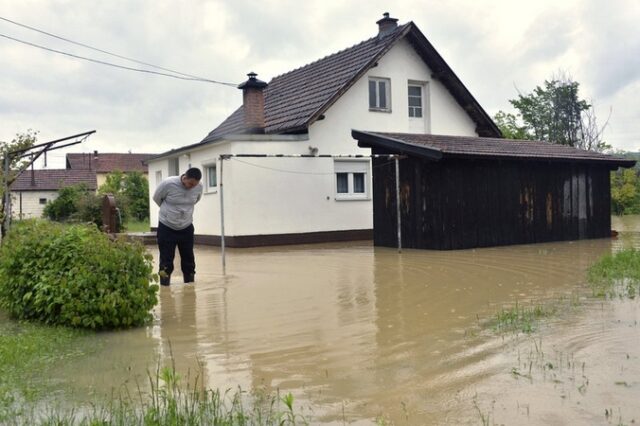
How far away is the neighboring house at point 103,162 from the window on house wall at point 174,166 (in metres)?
39.0

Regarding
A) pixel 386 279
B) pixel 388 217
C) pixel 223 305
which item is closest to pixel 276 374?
pixel 223 305

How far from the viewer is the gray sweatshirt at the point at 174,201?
9.50 m

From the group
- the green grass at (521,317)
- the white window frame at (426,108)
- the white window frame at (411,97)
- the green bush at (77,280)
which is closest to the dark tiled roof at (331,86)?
the white window frame at (426,108)

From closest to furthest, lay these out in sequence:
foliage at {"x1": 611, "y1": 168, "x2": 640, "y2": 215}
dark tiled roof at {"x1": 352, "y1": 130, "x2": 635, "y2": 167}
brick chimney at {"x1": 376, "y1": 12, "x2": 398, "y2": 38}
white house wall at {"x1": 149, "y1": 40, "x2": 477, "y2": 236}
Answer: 1. dark tiled roof at {"x1": 352, "y1": 130, "x2": 635, "y2": 167}
2. white house wall at {"x1": 149, "y1": 40, "x2": 477, "y2": 236}
3. brick chimney at {"x1": 376, "y1": 12, "x2": 398, "y2": 38}
4. foliage at {"x1": 611, "y1": 168, "x2": 640, "y2": 215}

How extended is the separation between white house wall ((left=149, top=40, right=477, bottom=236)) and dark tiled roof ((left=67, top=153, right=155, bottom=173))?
4299 centimetres

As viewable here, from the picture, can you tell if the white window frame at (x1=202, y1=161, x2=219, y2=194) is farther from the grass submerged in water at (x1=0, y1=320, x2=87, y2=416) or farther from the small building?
the grass submerged in water at (x1=0, y1=320, x2=87, y2=416)

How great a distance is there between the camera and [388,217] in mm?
16797

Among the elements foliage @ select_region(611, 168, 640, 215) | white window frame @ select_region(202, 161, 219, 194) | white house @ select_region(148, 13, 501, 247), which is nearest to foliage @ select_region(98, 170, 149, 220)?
white house @ select_region(148, 13, 501, 247)

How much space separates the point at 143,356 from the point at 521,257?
31.8 ft

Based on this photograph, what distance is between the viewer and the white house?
735 inches

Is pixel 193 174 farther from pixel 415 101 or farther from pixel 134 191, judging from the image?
pixel 134 191

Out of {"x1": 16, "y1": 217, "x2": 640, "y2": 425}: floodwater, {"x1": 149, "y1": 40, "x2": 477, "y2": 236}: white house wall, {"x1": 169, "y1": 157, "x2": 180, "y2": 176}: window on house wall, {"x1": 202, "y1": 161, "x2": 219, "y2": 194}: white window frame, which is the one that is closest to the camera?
{"x1": 16, "y1": 217, "x2": 640, "y2": 425}: floodwater

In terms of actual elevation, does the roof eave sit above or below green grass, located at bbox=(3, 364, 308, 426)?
above

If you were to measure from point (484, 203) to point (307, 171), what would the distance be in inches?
219
